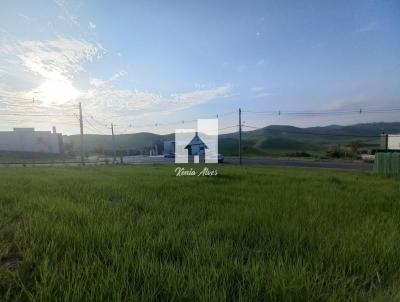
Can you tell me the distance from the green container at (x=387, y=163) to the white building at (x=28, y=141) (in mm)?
54349

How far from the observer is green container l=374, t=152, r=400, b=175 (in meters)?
18.5

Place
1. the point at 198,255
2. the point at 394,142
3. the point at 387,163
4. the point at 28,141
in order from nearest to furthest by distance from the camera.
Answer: the point at 198,255 < the point at 387,163 < the point at 394,142 < the point at 28,141

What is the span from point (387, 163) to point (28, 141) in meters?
Result: 57.2

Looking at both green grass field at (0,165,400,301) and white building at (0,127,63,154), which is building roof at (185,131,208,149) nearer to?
white building at (0,127,63,154)

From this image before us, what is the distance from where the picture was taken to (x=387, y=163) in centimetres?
1916

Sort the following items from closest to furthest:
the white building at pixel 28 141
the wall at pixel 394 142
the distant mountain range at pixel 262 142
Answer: the wall at pixel 394 142 < the white building at pixel 28 141 < the distant mountain range at pixel 262 142

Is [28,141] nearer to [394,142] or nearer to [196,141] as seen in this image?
[196,141]

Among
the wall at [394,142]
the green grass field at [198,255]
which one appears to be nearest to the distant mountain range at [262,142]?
the wall at [394,142]

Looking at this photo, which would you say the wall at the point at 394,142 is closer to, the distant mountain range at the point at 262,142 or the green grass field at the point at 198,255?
the green grass field at the point at 198,255

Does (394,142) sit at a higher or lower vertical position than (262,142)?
lower

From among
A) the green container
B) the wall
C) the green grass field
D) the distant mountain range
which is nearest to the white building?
the distant mountain range

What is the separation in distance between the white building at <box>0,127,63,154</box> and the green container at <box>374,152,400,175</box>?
5435 cm

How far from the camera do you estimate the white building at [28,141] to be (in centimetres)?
5041

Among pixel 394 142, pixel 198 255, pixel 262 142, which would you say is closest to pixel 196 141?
pixel 394 142
